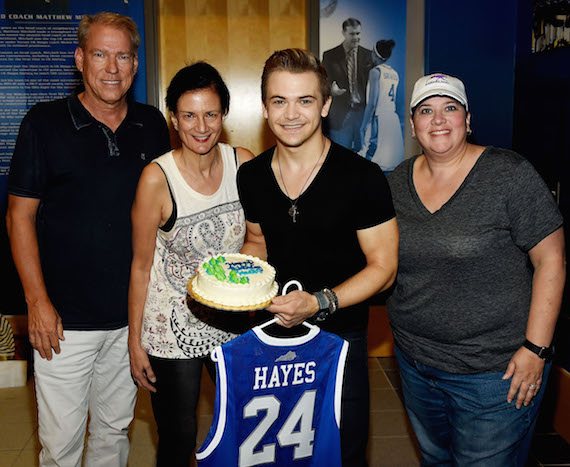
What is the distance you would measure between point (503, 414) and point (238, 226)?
1195 mm

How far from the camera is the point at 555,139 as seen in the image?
3.32 meters

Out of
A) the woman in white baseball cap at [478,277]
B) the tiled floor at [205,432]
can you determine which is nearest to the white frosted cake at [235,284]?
the woman in white baseball cap at [478,277]

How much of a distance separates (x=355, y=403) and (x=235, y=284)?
64cm

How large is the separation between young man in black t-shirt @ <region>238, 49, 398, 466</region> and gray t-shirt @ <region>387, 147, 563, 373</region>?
0.45ft

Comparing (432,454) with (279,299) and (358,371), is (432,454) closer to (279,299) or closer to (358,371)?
(358,371)

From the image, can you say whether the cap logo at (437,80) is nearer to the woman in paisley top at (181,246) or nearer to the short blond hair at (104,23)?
the woman in paisley top at (181,246)

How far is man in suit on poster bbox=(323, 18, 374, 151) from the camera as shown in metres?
4.23

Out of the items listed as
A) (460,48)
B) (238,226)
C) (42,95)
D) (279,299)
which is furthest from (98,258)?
(460,48)

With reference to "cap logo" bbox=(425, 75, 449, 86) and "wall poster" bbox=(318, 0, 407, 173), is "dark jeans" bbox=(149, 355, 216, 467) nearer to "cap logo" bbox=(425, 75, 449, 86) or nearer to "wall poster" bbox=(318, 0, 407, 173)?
"cap logo" bbox=(425, 75, 449, 86)

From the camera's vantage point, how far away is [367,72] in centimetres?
428

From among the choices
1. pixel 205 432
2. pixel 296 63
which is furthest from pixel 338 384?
pixel 205 432

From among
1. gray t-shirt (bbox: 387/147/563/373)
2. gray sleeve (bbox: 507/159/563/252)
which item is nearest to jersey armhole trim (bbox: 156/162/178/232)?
gray t-shirt (bbox: 387/147/563/373)

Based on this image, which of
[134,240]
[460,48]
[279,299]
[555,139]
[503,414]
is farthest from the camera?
[460,48]

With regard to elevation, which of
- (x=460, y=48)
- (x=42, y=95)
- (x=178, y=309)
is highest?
(x=460, y=48)
